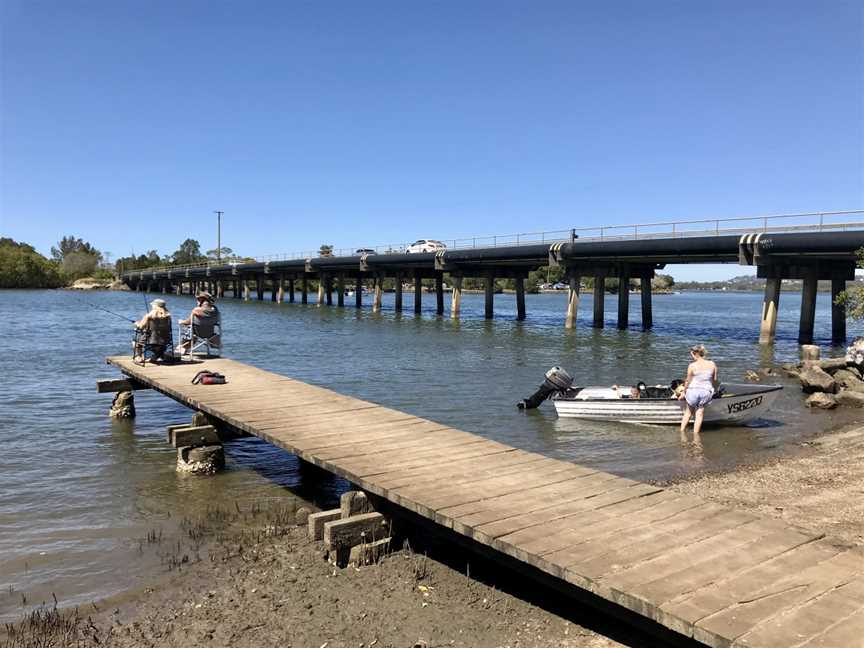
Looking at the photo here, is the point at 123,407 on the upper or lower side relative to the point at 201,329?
lower

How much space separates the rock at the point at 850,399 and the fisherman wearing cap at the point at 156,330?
57.4 ft

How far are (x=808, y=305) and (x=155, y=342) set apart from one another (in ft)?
108

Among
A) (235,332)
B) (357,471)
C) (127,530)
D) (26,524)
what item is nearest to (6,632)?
(127,530)

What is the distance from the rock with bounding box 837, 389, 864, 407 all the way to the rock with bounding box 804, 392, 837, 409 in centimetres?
21

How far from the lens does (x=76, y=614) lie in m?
6.08

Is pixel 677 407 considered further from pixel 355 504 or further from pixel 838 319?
pixel 838 319

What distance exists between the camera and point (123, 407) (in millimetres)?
15000

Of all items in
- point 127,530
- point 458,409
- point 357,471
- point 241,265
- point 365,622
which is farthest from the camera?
point 241,265

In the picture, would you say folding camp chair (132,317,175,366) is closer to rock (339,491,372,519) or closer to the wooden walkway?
the wooden walkway

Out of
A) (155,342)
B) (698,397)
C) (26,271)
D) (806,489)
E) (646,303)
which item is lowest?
(806,489)

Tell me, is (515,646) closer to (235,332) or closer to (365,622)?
(365,622)

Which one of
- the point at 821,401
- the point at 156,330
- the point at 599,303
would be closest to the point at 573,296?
the point at 599,303

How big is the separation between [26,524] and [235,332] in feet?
120

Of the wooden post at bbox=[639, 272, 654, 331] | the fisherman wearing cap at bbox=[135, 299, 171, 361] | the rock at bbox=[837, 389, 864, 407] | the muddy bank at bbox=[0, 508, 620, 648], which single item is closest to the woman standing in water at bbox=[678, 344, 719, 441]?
the rock at bbox=[837, 389, 864, 407]
